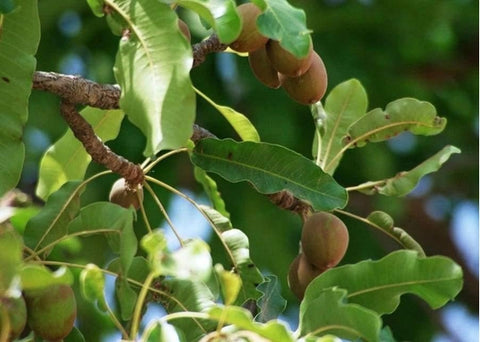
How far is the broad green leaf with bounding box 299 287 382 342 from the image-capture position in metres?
0.95

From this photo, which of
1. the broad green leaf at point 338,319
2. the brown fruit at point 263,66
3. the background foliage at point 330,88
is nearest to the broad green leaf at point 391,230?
the brown fruit at point 263,66

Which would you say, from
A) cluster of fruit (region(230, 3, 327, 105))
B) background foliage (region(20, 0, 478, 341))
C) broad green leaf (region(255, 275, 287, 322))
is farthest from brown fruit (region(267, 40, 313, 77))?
background foliage (region(20, 0, 478, 341))

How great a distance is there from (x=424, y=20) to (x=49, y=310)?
202cm

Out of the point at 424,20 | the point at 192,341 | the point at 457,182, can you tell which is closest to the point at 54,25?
the point at 424,20

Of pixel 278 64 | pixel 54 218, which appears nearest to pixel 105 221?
pixel 54 218

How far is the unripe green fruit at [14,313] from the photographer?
35.1 inches

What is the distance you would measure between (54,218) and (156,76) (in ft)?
0.80

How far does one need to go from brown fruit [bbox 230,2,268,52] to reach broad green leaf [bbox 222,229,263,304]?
0.22m

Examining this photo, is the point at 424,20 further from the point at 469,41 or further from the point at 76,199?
the point at 76,199

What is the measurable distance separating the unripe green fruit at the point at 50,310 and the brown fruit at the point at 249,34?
0.28 metres

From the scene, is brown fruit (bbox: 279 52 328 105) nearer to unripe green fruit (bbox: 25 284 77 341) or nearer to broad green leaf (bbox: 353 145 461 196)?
broad green leaf (bbox: 353 145 461 196)

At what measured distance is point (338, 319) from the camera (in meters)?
0.97

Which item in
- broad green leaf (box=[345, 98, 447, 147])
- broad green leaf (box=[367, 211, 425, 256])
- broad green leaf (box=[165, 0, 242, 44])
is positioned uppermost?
broad green leaf (box=[165, 0, 242, 44])

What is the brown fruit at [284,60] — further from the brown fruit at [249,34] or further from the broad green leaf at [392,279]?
the broad green leaf at [392,279]
